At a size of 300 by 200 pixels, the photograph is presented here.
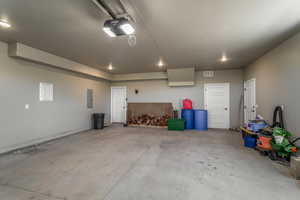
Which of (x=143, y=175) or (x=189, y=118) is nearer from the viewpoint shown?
(x=143, y=175)

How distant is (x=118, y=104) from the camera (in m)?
7.72

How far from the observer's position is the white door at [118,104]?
7.64m

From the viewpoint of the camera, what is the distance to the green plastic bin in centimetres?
588

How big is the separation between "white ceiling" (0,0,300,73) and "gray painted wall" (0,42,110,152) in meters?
0.78

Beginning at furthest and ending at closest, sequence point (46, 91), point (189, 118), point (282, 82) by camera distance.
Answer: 1. point (189, 118)
2. point (46, 91)
3. point (282, 82)

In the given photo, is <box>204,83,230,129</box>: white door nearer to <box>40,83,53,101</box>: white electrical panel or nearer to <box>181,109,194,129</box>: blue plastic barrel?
<box>181,109,194,129</box>: blue plastic barrel

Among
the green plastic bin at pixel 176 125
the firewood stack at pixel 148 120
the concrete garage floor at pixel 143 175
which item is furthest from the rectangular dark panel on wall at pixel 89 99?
the green plastic bin at pixel 176 125

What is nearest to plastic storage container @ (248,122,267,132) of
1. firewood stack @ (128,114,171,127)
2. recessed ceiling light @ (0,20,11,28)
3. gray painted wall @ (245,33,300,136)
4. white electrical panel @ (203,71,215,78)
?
gray painted wall @ (245,33,300,136)

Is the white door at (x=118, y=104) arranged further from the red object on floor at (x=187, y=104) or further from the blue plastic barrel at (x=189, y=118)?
the blue plastic barrel at (x=189, y=118)

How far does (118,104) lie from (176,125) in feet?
11.5

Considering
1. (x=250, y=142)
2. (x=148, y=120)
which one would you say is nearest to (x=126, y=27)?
(x=250, y=142)

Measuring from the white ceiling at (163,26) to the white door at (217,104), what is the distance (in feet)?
7.22

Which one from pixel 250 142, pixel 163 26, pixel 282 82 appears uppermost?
pixel 163 26

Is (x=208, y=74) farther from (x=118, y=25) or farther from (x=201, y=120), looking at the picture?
(x=118, y=25)
